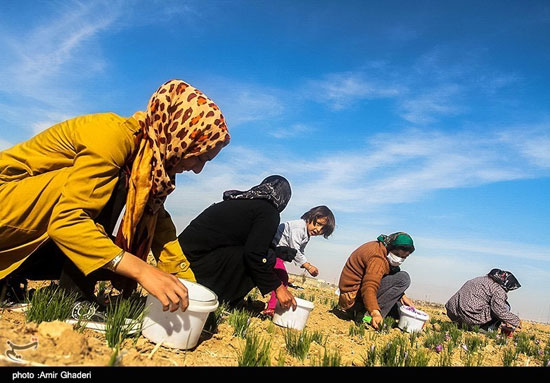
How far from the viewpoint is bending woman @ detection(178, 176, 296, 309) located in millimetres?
3758

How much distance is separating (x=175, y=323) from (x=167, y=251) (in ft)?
2.98

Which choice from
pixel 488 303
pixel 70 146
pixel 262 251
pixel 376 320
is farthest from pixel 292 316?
pixel 488 303

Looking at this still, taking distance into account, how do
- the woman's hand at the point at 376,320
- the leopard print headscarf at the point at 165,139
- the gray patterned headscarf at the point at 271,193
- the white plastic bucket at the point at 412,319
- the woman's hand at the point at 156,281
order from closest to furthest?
the woman's hand at the point at 156,281, the leopard print headscarf at the point at 165,139, the gray patterned headscarf at the point at 271,193, the woman's hand at the point at 376,320, the white plastic bucket at the point at 412,319

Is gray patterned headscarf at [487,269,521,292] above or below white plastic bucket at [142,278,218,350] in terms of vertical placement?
above

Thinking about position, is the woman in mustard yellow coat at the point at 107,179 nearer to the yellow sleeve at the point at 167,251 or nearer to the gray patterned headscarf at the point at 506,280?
the yellow sleeve at the point at 167,251

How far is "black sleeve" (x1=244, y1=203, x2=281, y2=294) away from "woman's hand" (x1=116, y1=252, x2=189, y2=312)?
1.54 m

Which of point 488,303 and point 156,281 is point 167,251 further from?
point 488,303

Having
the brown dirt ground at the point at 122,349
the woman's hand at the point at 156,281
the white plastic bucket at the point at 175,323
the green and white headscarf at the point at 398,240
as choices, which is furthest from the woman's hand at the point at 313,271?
→ the woman's hand at the point at 156,281

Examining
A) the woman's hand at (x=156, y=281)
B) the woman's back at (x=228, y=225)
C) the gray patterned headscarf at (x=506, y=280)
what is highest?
the gray patterned headscarf at (x=506, y=280)

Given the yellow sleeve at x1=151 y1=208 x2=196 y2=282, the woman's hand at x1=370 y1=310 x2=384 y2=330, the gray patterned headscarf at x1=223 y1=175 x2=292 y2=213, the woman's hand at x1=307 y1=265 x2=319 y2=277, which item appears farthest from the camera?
the woman's hand at x1=307 y1=265 x2=319 y2=277

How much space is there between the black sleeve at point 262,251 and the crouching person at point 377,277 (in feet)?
6.31

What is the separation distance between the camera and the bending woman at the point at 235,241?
3.76 meters

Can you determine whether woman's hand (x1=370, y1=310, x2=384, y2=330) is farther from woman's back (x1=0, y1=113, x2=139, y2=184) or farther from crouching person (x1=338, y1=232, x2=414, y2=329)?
woman's back (x1=0, y1=113, x2=139, y2=184)

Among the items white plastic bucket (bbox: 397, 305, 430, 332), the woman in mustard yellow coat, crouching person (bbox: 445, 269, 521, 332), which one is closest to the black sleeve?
the woman in mustard yellow coat
